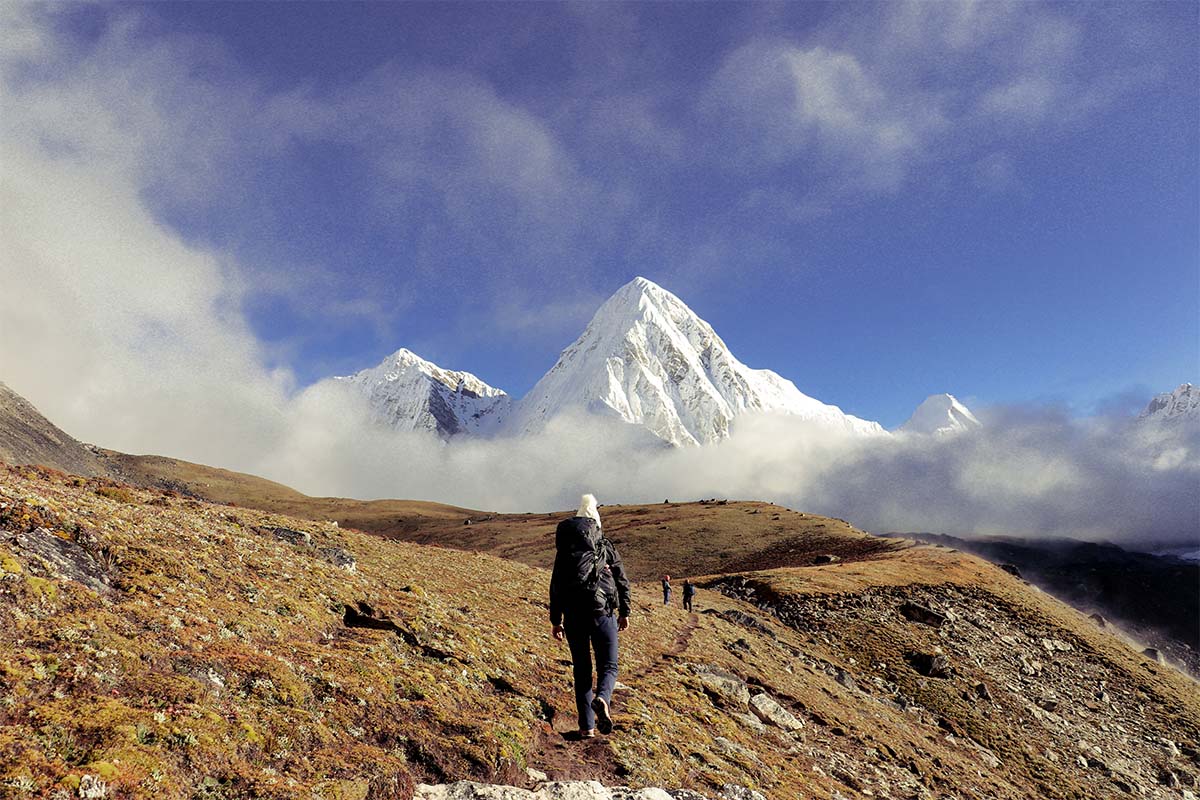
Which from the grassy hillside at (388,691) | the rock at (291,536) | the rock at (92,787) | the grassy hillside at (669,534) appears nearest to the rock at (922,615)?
the grassy hillside at (388,691)

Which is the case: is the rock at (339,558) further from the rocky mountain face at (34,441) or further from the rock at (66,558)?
the rocky mountain face at (34,441)

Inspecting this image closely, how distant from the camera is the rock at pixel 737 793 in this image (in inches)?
385

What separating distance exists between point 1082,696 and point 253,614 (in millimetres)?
43757

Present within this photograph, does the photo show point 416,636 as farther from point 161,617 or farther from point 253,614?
point 161,617

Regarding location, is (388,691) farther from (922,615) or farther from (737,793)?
(922,615)

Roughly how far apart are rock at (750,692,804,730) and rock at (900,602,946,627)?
27.7 metres

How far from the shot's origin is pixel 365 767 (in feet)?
24.0

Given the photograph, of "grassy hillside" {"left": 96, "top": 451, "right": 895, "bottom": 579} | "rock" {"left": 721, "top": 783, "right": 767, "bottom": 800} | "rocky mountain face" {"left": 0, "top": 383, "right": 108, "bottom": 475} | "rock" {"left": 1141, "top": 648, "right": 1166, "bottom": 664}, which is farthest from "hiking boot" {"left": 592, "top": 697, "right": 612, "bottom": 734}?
"grassy hillside" {"left": 96, "top": 451, "right": 895, "bottom": 579}

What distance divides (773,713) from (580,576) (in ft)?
34.9

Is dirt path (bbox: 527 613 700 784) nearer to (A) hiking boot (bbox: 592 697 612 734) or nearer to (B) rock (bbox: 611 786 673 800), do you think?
(A) hiking boot (bbox: 592 697 612 734)

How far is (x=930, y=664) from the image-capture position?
31656 mm

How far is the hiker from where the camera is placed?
9531mm

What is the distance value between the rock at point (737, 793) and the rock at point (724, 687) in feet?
18.5

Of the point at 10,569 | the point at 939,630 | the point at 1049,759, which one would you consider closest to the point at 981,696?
the point at 1049,759
